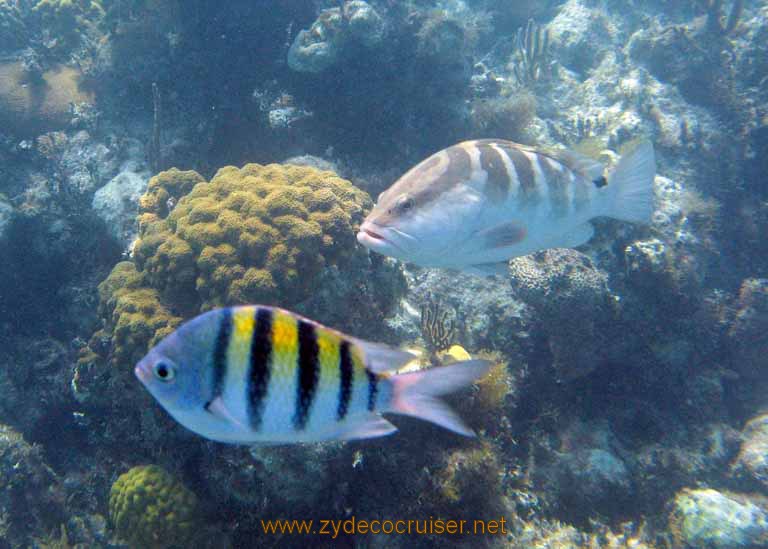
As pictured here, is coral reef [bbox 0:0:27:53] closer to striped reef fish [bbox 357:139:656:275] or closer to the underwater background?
the underwater background

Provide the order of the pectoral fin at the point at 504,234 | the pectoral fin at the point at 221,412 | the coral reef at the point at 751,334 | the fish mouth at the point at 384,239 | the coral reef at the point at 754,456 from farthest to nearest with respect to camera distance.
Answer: the coral reef at the point at 751,334 < the coral reef at the point at 754,456 < the pectoral fin at the point at 504,234 < the fish mouth at the point at 384,239 < the pectoral fin at the point at 221,412

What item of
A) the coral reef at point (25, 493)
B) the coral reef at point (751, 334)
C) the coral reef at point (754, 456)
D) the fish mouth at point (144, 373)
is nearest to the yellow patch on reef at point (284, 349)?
the fish mouth at point (144, 373)

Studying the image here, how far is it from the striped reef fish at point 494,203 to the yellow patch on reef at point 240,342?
135 cm

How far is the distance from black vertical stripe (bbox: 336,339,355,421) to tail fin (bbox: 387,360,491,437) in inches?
6.2

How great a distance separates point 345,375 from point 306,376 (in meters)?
0.14

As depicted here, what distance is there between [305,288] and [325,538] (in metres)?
2.41

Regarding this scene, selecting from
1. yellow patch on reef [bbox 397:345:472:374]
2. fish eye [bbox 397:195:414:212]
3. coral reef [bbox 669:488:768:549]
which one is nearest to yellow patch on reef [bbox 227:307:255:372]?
fish eye [bbox 397:195:414:212]

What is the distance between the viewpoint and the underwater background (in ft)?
13.9

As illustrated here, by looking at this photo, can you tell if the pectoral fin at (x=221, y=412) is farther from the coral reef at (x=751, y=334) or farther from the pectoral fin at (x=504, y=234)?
the coral reef at (x=751, y=334)

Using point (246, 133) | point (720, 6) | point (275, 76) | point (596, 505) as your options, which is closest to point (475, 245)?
point (596, 505)

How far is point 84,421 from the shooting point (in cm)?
594

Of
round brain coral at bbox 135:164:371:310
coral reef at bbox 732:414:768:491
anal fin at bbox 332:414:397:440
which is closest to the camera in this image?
anal fin at bbox 332:414:397:440

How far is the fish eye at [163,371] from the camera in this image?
62.4 inches

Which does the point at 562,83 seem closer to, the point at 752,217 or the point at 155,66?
the point at 752,217
